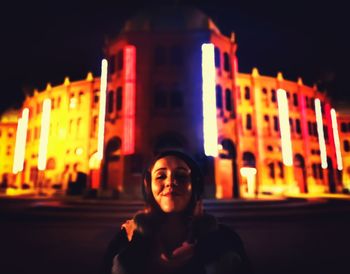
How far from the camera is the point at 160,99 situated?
19984mm

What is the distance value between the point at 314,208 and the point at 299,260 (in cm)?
893

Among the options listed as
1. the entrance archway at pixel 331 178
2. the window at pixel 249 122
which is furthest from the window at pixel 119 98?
the entrance archway at pixel 331 178

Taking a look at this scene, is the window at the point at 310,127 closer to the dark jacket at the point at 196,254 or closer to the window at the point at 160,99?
the window at the point at 160,99

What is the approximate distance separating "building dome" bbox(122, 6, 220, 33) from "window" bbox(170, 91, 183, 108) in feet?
18.3

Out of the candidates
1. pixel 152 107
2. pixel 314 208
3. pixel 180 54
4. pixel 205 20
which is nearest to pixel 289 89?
pixel 205 20

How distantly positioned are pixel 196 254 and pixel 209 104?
1689cm

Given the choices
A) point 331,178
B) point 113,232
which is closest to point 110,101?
point 113,232

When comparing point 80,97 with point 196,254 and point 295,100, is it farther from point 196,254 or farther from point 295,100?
point 196,254

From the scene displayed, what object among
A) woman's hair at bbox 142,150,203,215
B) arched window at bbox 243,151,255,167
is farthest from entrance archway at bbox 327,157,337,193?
woman's hair at bbox 142,150,203,215

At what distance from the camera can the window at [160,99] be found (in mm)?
19875

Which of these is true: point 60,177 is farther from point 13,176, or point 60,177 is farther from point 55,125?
point 13,176

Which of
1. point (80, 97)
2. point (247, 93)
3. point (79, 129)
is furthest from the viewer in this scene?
point (80, 97)

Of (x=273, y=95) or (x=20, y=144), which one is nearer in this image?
(x=20, y=144)

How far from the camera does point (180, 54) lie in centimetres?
2028
